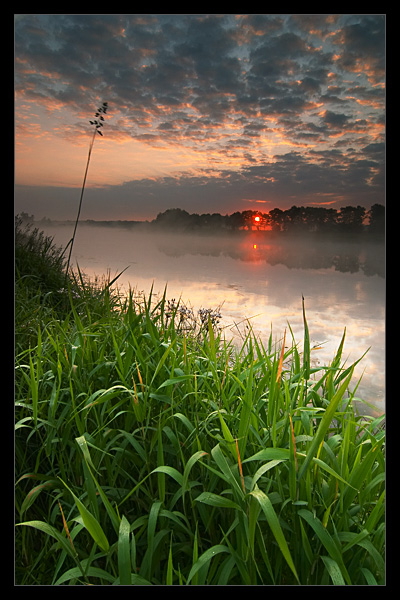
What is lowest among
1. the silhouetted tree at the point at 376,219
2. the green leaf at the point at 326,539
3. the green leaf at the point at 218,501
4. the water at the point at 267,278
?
the green leaf at the point at 326,539

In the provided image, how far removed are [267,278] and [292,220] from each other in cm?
29

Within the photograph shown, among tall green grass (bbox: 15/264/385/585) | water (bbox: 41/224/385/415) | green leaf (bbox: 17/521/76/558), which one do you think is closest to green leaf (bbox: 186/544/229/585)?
tall green grass (bbox: 15/264/385/585)

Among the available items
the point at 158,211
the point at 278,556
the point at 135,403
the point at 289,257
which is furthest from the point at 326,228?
the point at 278,556

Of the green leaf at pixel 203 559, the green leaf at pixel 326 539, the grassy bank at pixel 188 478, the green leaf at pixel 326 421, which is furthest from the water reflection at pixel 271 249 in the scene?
the green leaf at pixel 203 559

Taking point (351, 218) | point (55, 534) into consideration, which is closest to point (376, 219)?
point (351, 218)

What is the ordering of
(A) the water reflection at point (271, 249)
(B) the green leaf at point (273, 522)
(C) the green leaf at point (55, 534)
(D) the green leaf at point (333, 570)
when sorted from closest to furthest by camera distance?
(B) the green leaf at point (273, 522) → (D) the green leaf at point (333, 570) → (C) the green leaf at point (55, 534) → (A) the water reflection at point (271, 249)

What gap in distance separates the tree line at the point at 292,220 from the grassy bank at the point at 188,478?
0.48 meters

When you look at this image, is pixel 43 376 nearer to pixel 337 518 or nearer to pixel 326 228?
pixel 337 518

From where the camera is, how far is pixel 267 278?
202 centimetres

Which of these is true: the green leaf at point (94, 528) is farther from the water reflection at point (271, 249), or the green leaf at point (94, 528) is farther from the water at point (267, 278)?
the water reflection at point (271, 249)

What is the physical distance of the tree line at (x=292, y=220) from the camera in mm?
1841

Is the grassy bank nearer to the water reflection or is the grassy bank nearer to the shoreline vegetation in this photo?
the water reflection
